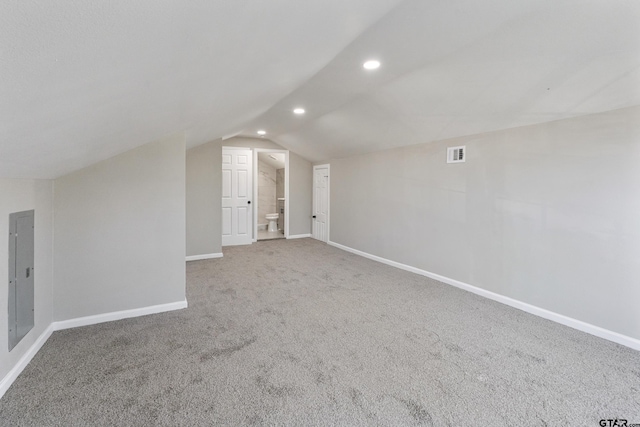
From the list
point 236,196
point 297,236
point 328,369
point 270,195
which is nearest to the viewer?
A: point 328,369

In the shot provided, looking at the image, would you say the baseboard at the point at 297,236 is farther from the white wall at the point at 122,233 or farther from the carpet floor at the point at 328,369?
the white wall at the point at 122,233

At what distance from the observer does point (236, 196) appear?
6582mm

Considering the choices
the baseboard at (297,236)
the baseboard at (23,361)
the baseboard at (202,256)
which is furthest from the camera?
the baseboard at (297,236)

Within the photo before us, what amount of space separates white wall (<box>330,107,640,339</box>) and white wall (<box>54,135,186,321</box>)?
3244mm

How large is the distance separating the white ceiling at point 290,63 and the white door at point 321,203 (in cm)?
327

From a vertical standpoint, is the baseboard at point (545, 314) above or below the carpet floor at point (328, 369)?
above

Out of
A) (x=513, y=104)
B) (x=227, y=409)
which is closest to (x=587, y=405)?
(x=227, y=409)

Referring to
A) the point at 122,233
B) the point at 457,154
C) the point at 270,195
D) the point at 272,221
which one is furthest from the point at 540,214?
the point at 270,195

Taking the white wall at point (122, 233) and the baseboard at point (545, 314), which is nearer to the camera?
the baseboard at point (545, 314)

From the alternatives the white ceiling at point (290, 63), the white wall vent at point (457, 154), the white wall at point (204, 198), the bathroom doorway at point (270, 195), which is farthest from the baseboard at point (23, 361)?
the bathroom doorway at point (270, 195)

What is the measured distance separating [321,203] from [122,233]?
4752mm

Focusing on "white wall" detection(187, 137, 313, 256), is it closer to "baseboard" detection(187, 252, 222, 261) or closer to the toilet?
"baseboard" detection(187, 252, 222, 261)

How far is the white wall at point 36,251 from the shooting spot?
1.90m

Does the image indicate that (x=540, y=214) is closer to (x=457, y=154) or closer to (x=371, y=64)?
(x=457, y=154)
